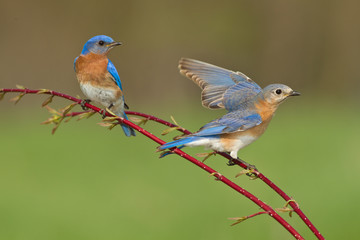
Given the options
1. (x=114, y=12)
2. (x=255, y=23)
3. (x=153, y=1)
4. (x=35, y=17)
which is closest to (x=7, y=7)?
(x=35, y=17)

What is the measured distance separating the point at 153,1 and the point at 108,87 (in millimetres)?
12771

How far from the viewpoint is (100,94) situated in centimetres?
360

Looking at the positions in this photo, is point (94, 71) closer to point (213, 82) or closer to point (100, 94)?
point (100, 94)

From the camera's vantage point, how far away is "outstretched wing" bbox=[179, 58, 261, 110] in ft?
10.0

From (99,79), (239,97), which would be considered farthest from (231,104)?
(99,79)

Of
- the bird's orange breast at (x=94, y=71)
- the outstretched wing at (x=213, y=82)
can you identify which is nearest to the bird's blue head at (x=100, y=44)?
the bird's orange breast at (x=94, y=71)

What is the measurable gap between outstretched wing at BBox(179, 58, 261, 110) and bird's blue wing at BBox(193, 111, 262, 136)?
0.33ft

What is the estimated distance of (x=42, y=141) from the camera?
11734 millimetres

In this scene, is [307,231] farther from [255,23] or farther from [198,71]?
[255,23]

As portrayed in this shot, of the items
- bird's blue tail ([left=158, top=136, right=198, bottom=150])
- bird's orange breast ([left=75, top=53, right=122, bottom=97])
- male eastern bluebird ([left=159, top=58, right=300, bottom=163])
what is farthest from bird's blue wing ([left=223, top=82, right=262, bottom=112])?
bird's orange breast ([left=75, top=53, right=122, bottom=97])

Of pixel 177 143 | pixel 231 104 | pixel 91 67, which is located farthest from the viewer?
pixel 91 67

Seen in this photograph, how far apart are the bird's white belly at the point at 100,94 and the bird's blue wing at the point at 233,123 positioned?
86 centimetres

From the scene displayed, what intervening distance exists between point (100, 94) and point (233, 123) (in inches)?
38.5

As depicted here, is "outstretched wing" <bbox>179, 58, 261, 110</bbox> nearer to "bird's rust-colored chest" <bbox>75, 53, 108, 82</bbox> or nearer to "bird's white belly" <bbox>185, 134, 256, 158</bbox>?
"bird's white belly" <bbox>185, 134, 256, 158</bbox>
